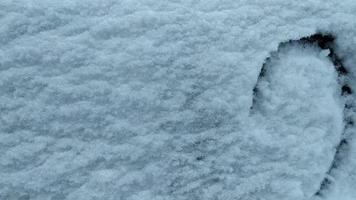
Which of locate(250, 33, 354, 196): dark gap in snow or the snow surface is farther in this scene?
locate(250, 33, 354, 196): dark gap in snow

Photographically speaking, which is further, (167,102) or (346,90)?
(346,90)

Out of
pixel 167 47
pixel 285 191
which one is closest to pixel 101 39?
pixel 167 47

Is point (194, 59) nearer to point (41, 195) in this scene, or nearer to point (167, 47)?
point (167, 47)

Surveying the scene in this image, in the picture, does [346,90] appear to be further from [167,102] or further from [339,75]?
[167,102]

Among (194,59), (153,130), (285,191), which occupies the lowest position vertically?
(285,191)

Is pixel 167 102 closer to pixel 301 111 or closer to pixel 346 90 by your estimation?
pixel 301 111

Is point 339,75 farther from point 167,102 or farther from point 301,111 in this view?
point 167,102

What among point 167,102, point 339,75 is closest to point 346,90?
point 339,75

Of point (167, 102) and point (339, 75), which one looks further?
point (339, 75)

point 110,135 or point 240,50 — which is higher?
point 240,50
